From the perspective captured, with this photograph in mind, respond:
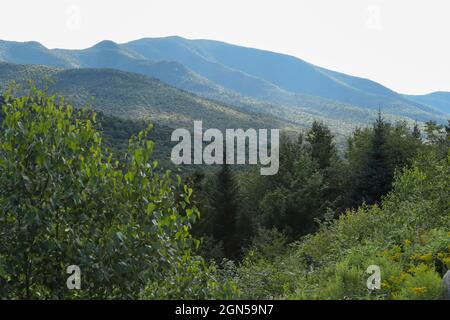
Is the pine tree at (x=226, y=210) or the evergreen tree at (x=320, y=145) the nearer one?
the pine tree at (x=226, y=210)

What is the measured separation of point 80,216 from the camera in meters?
5.52

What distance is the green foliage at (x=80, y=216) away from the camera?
5.33 meters

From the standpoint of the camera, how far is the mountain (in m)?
126

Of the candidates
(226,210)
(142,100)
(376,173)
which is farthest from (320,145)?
(142,100)

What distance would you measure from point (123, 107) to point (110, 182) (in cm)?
13687

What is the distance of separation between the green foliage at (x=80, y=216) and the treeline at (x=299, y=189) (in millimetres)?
20033

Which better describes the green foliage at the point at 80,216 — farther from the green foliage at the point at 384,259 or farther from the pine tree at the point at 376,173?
the pine tree at the point at 376,173

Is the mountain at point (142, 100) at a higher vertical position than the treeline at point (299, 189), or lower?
higher

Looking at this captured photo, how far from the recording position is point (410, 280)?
275 inches

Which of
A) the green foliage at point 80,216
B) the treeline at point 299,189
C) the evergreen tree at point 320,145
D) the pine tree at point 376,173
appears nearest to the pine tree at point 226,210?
the treeline at point 299,189

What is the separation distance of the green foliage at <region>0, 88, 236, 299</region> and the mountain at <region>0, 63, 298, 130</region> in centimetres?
10646

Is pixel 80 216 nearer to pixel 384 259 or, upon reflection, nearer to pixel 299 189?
pixel 384 259

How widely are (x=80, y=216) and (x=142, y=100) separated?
143960 mm

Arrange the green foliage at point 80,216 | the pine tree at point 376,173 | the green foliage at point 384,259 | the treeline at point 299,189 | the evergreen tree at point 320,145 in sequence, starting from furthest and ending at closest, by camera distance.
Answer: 1. the evergreen tree at point 320,145
2. the treeline at point 299,189
3. the pine tree at point 376,173
4. the green foliage at point 384,259
5. the green foliage at point 80,216
